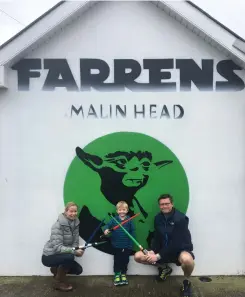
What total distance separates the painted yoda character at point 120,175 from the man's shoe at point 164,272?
47 cm

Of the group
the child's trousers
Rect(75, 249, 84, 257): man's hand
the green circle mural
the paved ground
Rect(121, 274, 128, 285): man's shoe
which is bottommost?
the paved ground

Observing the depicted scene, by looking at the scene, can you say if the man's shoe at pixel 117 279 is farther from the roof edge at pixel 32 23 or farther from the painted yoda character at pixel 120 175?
the roof edge at pixel 32 23

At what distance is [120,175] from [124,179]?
0.27 feet

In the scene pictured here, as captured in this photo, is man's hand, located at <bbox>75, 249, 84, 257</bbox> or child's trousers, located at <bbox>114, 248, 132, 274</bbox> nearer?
man's hand, located at <bbox>75, 249, 84, 257</bbox>

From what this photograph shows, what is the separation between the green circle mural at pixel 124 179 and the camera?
17.2 ft

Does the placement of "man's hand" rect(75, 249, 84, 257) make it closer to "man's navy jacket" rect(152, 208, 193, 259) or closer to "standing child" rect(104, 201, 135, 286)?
"standing child" rect(104, 201, 135, 286)

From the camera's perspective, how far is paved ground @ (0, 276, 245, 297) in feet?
15.6

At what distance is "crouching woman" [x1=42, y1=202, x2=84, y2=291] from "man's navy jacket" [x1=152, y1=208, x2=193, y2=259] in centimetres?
110

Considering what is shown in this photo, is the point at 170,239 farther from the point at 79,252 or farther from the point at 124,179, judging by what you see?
the point at 79,252

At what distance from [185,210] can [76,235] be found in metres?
1.58

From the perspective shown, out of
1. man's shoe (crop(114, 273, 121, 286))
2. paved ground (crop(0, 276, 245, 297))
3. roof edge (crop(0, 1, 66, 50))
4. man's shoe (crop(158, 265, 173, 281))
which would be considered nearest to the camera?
paved ground (crop(0, 276, 245, 297))

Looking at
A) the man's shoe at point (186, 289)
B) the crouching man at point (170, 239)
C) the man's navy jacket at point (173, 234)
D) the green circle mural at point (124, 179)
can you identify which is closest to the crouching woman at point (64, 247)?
the green circle mural at point (124, 179)

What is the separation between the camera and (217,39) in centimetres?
485

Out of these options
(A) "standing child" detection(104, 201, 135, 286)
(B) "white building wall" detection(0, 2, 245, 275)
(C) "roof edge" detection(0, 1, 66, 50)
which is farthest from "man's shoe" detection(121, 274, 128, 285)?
(C) "roof edge" detection(0, 1, 66, 50)
